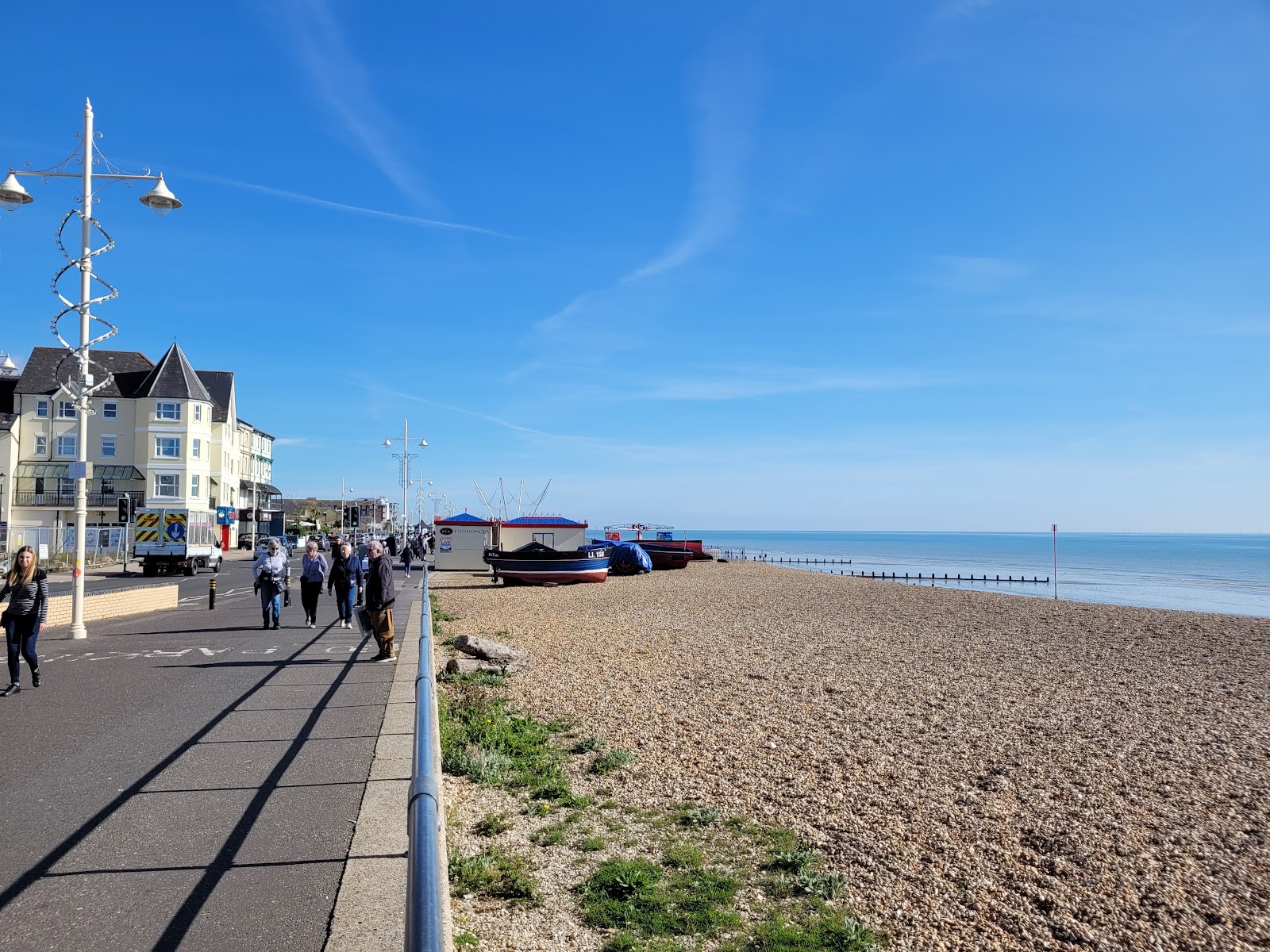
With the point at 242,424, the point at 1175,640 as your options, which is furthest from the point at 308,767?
the point at 242,424

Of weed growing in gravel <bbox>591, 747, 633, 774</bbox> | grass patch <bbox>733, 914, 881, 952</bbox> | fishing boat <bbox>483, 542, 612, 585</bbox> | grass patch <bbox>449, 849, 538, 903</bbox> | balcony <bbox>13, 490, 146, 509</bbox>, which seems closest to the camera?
grass patch <bbox>733, 914, 881, 952</bbox>

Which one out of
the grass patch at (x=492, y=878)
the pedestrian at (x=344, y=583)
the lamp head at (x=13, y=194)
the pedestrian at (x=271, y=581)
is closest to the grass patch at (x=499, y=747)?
the grass patch at (x=492, y=878)

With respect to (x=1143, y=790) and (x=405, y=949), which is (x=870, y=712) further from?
(x=405, y=949)

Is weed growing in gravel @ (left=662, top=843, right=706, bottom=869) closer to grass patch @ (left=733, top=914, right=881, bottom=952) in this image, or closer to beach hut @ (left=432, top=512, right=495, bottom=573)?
grass patch @ (left=733, top=914, right=881, bottom=952)

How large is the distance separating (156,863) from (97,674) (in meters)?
7.45

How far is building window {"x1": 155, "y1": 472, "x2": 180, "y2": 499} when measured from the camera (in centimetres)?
5462

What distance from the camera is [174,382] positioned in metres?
55.8

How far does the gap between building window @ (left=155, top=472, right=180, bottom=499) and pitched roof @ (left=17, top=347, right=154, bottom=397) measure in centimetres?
564

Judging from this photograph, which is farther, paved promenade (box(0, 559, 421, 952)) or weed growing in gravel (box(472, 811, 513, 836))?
weed growing in gravel (box(472, 811, 513, 836))

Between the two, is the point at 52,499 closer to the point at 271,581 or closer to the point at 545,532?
the point at 545,532

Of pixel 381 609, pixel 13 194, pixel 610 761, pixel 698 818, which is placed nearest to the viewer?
pixel 698 818

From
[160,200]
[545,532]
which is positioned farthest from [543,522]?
[160,200]

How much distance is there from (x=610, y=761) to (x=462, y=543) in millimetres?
34658

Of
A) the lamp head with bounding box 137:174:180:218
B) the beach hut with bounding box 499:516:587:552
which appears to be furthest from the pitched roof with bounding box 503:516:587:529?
the lamp head with bounding box 137:174:180:218
